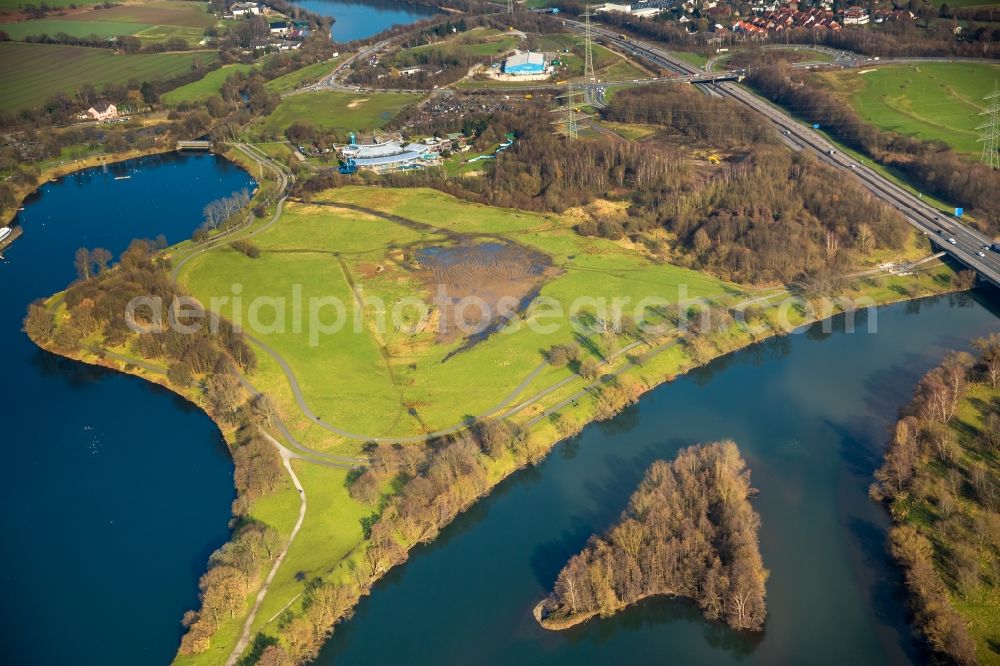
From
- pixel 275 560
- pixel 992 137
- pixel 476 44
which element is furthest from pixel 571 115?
pixel 275 560

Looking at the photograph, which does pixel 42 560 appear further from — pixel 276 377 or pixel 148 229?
pixel 148 229

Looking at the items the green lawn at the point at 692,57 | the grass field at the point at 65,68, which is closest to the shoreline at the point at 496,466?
the green lawn at the point at 692,57

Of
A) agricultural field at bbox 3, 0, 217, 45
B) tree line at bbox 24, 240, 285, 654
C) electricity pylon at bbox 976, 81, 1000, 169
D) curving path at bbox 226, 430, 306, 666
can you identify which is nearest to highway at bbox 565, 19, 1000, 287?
electricity pylon at bbox 976, 81, 1000, 169

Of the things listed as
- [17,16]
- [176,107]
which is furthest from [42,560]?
[17,16]

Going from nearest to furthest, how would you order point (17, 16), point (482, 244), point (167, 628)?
point (167, 628) < point (482, 244) < point (17, 16)

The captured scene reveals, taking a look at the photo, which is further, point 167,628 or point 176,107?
point 176,107

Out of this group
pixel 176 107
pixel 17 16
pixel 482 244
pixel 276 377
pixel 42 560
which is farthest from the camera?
pixel 17 16

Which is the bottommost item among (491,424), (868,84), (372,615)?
(372,615)

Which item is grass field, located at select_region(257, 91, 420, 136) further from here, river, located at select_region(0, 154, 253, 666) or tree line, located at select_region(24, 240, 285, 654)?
river, located at select_region(0, 154, 253, 666)
